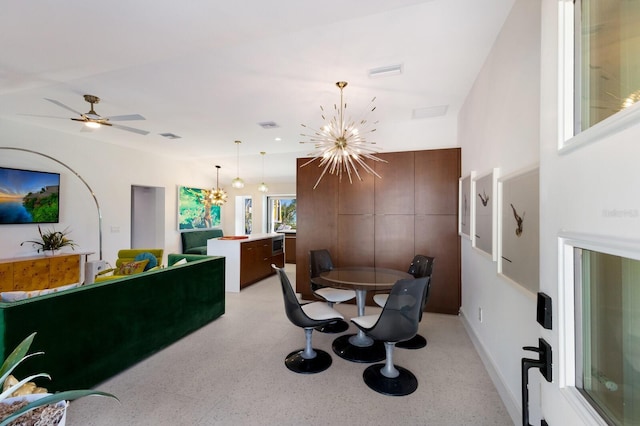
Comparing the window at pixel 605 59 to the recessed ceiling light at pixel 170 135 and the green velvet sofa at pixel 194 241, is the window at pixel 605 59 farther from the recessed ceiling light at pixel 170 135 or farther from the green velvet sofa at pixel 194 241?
the green velvet sofa at pixel 194 241

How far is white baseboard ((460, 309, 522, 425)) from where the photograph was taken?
6.17 feet

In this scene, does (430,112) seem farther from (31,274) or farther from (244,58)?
(31,274)

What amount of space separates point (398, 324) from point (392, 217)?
223 cm

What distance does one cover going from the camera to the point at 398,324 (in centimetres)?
225

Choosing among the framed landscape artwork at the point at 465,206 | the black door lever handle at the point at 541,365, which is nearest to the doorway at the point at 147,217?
the framed landscape artwork at the point at 465,206

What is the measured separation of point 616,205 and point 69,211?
687 centimetres

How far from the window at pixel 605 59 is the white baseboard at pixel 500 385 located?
79.9 inches

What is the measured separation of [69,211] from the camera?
5062 mm

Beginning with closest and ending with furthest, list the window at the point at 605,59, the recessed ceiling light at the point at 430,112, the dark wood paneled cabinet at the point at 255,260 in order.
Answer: the window at the point at 605,59
the recessed ceiling light at the point at 430,112
the dark wood paneled cabinet at the point at 255,260

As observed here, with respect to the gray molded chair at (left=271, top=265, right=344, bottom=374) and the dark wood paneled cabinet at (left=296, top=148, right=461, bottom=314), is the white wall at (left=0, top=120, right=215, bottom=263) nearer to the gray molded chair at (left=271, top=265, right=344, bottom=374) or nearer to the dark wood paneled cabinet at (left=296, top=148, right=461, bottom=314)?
the dark wood paneled cabinet at (left=296, top=148, right=461, bottom=314)

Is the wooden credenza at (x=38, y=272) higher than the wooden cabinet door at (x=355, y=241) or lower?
lower

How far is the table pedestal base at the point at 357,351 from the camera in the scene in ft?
9.09

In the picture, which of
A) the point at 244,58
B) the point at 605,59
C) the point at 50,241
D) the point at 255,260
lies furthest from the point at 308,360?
the point at 50,241

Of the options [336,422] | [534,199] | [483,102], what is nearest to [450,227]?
[483,102]
